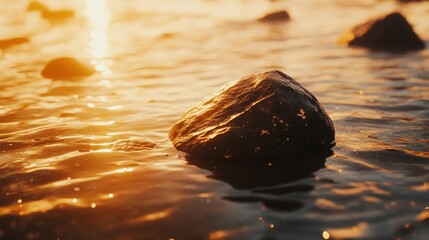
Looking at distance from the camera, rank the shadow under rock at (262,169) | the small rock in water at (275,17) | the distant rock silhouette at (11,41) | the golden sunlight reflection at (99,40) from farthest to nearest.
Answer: the small rock in water at (275,17) < the distant rock silhouette at (11,41) < the golden sunlight reflection at (99,40) < the shadow under rock at (262,169)

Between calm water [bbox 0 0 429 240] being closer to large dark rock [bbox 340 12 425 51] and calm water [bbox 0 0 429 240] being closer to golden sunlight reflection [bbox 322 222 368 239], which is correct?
golden sunlight reflection [bbox 322 222 368 239]

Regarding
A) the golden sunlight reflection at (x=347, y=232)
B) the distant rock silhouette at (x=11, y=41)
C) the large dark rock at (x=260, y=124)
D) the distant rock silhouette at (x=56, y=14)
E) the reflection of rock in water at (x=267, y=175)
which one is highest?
the distant rock silhouette at (x=56, y=14)

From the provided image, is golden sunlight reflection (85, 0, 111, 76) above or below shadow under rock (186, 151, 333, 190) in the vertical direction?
above

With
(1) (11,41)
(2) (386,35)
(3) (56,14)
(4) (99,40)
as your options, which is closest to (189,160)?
(2) (386,35)

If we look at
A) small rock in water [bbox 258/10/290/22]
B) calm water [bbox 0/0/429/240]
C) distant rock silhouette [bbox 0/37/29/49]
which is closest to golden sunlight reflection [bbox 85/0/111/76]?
calm water [bbox 0/0/429/240]

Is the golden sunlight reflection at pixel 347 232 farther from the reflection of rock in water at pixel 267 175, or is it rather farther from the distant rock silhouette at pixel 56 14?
the distant rock silhouette at pixel 56 14

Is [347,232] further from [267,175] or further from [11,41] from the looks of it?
[11,41]

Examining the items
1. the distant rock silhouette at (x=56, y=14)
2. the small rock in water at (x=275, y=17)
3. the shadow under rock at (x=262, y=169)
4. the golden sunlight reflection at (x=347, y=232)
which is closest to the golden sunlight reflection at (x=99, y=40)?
the distant rock silhouette at (x=56, y=14)
